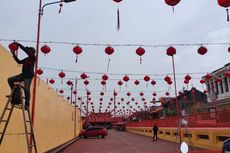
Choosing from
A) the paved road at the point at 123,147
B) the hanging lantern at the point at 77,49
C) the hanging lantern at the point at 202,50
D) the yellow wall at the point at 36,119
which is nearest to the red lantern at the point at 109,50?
the hanging lantern at the point at 77,49

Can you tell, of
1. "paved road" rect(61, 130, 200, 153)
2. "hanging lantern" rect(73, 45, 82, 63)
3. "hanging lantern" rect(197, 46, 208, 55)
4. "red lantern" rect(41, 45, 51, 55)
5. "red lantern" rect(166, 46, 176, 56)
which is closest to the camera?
"red lantern" rect(41, 45, 51, 55)

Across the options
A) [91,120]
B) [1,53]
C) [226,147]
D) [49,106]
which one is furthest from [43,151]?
[91,120]

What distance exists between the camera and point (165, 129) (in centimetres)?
2491

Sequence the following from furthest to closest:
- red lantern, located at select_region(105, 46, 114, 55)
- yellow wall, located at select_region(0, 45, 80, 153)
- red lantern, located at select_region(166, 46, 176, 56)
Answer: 1. red lantern, located at select_region(166, 46, 176, 56)
2. red lantern, located at select_region(105, 46, 114, 55)
3. yellow wall, located at select_region(0, 45, 80, 153)

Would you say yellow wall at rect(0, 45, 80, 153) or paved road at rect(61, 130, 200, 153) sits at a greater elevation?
yellow wall at rect(0, 45, 80, 153)

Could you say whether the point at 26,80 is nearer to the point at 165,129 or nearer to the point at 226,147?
the point at 226,147

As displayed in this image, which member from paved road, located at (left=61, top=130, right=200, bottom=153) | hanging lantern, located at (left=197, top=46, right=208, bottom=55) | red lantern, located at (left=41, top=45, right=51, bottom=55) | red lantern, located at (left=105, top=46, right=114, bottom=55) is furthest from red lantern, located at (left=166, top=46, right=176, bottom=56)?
paved road, located at (left=61, top=130, right=200, bottom=153)

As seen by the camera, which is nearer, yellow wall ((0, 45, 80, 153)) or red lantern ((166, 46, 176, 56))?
yellow wall ((0, 45, 80, 153))

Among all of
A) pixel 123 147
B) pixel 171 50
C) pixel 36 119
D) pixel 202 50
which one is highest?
pixel 171 50

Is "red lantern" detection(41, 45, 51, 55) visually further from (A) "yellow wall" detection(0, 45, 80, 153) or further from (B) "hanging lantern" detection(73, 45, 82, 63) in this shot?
(A) "yellow wall" detection(0, 45, 80, 153)

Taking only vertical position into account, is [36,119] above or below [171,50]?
below

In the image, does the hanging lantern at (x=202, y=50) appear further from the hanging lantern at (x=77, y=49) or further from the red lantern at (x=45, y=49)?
the red lantern at (x=45, y=49)

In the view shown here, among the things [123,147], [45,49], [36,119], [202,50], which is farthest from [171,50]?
[123,147]

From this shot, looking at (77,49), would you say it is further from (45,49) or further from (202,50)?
(202,50)
